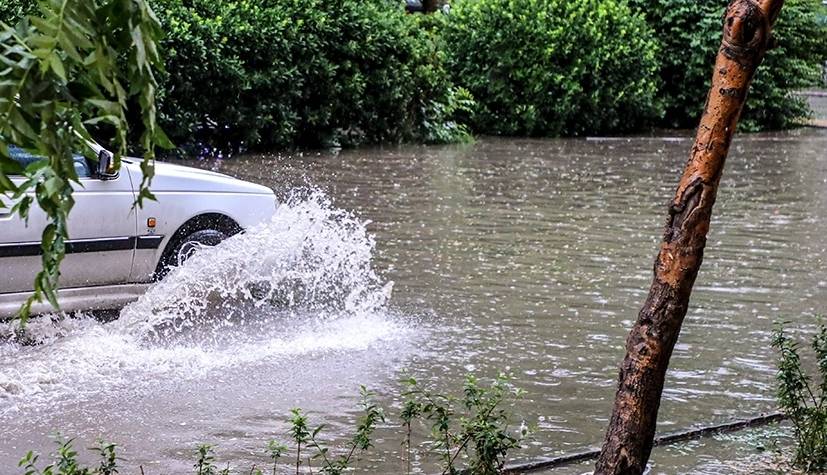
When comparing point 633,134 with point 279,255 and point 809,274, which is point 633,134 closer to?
point 809,274

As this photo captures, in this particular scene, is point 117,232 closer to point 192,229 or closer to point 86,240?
point 86,240

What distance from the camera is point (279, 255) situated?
362 inches

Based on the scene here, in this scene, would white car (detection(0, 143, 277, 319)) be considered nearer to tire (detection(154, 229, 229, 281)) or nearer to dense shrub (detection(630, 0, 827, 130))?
tire (detection(154, 229, 229, 281))

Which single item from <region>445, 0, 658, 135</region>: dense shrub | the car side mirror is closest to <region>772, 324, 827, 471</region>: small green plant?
the car side mirror

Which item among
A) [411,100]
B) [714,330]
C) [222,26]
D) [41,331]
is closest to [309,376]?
[41,331]

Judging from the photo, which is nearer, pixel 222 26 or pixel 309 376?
pixel 309 376

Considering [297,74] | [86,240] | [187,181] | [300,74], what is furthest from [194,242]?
[300,74]

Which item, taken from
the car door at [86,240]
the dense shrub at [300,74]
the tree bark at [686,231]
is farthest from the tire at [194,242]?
the dense shrub at [300,74]

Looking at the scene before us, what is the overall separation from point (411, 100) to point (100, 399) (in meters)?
15.0

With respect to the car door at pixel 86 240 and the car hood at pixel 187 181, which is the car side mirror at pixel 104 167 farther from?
the car hood at pixel 187 181

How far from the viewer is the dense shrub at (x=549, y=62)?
23.4m

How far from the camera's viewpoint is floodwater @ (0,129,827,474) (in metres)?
6.54

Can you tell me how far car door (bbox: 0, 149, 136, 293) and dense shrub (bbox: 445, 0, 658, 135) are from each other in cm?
1590

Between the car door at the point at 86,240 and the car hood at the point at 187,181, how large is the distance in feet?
0.88
